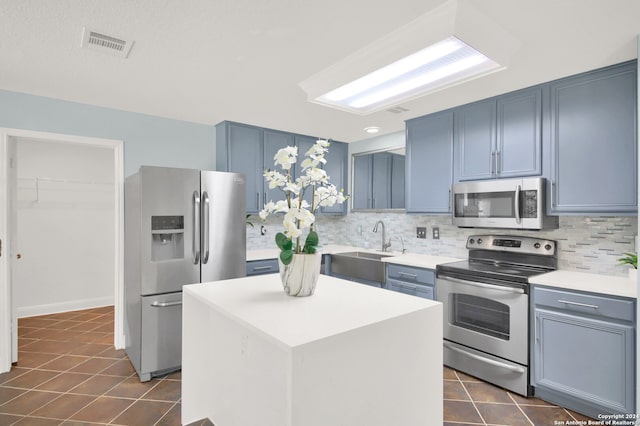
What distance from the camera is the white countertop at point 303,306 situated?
1195 millimetres

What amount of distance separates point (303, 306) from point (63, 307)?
4.54 metres

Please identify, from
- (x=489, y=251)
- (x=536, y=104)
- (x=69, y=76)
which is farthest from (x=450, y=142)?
(x=69, y=76)

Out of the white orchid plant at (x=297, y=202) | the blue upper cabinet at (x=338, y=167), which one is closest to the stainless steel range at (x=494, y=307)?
the white orchid plant at (x=297, y=202)

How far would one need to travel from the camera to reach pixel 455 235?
359 centimetres

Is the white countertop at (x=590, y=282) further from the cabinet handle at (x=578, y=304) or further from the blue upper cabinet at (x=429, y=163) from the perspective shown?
the blue upper cabinet at (x=429, y=163)

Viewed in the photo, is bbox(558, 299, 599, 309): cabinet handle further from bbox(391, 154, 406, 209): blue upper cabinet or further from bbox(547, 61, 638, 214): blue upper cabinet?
bbox(391, 154, 406, 209): blue upper cabinet

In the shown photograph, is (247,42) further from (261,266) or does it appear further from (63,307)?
(63,307)

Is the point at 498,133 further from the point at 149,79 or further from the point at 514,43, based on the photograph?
the point at 149,79

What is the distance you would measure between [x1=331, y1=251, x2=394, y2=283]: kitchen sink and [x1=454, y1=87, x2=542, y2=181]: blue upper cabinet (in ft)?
3.82

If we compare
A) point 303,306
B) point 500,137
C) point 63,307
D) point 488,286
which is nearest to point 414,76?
point 303,306

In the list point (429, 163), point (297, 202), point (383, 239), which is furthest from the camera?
point (383, 239)

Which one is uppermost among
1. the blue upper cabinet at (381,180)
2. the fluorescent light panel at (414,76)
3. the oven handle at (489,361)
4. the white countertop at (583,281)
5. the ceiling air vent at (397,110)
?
the ceiling air vent at (397,110)

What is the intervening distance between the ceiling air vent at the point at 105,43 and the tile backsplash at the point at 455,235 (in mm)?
2408

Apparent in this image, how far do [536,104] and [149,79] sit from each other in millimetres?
2906
